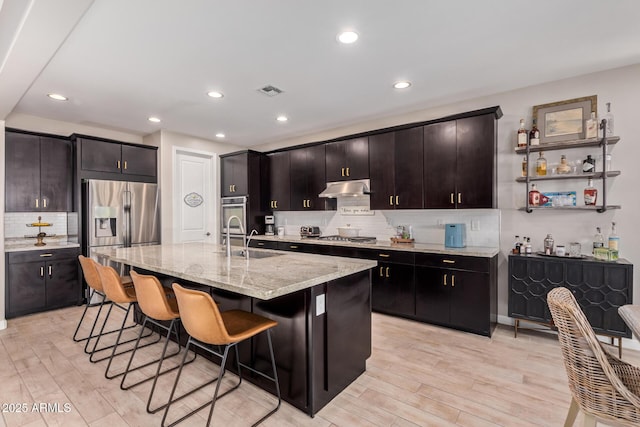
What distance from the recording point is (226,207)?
5906 millimetres

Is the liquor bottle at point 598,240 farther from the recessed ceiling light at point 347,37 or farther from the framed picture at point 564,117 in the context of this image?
the recessed ceiling light at point 347,37

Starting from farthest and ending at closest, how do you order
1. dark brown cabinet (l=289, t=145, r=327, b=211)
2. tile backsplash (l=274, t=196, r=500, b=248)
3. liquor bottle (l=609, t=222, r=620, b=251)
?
dark brown cabinet (l=289, t=145, r=327, b=211), tile backsplash (l=274, t=196, r=500, b=248), liquor bottle (l=609, t=222, r=620, b=251)

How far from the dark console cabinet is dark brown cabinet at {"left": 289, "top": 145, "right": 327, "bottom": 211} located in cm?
283

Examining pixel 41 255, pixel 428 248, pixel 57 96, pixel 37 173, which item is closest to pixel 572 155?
pixel 428 248

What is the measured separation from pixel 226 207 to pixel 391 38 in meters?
4.37

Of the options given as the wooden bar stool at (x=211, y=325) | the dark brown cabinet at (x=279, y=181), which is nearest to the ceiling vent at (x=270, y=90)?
the dark brown cabinet at (x=279, y=181)

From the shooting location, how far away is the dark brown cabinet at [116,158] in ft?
14.5

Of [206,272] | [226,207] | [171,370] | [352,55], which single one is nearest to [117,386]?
[171,370]

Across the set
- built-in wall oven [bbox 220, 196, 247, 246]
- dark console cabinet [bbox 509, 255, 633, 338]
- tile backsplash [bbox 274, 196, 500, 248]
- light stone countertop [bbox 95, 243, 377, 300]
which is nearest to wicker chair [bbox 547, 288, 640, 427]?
light stone countertop [bbox 95, 243, 377, 300]

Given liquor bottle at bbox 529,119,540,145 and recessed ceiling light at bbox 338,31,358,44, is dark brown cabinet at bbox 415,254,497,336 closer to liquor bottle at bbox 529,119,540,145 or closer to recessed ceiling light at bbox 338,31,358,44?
liquor bottle at bbox 529,119,540,145

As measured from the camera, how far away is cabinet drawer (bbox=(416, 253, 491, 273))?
10.6 feet

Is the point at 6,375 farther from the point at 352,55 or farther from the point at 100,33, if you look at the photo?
Answer: the point at 352,55

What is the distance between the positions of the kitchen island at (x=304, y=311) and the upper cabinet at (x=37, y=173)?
9.58ft

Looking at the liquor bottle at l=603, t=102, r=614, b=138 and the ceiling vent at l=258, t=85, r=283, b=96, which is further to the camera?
the ceiling vent at l=258, t=85, r=283, b=96
